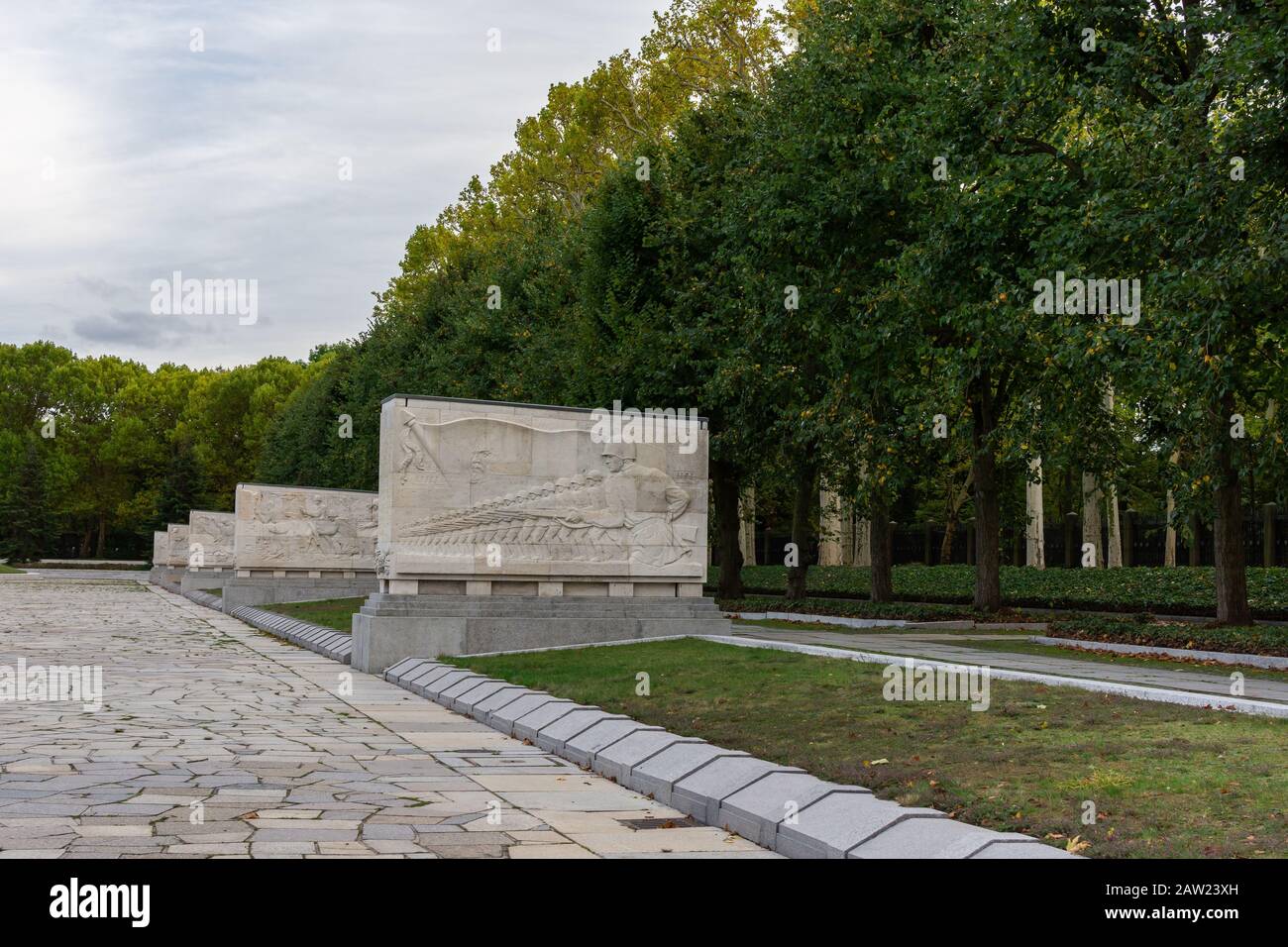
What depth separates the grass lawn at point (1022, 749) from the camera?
6.79 meters

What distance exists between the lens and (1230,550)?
19828 millimetres

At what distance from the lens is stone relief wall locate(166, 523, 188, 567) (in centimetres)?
5988

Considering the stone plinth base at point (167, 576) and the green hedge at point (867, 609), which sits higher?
the green hedge at point (867, 609)

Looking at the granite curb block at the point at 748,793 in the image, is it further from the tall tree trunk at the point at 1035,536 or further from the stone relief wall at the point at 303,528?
the tall tree trunk at the point at 1035,536

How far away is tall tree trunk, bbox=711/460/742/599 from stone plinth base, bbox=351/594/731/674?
1259cm

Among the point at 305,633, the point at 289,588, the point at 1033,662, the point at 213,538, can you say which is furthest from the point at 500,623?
the point at 213,538

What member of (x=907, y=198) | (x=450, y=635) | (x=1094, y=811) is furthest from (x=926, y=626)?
(x=1094, y=811)

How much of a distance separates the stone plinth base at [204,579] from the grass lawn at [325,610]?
531 inches

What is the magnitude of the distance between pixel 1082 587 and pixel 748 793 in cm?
2270
